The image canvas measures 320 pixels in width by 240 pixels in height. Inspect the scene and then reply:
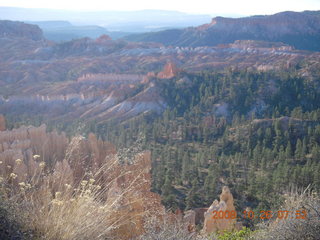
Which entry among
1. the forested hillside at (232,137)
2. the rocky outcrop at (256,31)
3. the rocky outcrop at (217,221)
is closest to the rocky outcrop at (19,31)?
the rocky outcrop at (256,31)

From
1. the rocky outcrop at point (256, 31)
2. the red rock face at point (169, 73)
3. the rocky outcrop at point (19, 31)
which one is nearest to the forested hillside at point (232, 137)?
the red rock face at point (169, 73)

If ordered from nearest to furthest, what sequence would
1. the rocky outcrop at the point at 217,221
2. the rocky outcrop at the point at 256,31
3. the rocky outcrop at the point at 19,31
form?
1. the rocky outcrop at the point at 217,221
2. the rocky outcrop at the point at 19,31
3. the rocky outcrop at the point at 256,31

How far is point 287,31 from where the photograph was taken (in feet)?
336

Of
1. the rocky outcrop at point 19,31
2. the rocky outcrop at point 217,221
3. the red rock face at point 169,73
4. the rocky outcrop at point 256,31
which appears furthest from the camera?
the rocky outcrop at point 256,31

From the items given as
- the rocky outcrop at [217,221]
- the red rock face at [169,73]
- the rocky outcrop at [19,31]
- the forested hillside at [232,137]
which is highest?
the rocky outcrop at [19,31]

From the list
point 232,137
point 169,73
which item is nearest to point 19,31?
point 169,73

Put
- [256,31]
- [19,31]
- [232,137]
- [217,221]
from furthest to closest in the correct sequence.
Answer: [256,31] → [19,31] → [232,137] → [217,221]

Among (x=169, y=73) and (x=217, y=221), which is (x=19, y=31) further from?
(x=217, y=221)

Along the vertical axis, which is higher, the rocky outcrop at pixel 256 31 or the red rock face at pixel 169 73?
the rocky outcrop at pixel 256 31

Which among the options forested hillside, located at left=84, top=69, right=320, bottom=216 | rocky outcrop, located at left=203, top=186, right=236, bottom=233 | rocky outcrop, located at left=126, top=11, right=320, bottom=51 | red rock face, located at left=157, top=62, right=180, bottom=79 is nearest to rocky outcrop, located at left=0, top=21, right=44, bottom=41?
rocky outcrop, located at left=126, top=11, right=320, bottom=51

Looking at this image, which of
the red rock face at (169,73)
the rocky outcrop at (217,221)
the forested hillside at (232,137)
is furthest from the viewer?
the red rock face at (169,73)

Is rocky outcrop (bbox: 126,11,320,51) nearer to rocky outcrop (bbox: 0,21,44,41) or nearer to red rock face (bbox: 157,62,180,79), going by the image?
rocky outcrop (bbox: 0,21,44,41)

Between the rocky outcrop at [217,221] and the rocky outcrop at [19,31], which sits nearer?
the rocky outcrop at [217,221]

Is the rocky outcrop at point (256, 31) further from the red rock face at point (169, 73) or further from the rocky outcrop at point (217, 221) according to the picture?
the rocky outcrop at point (217, 221)
